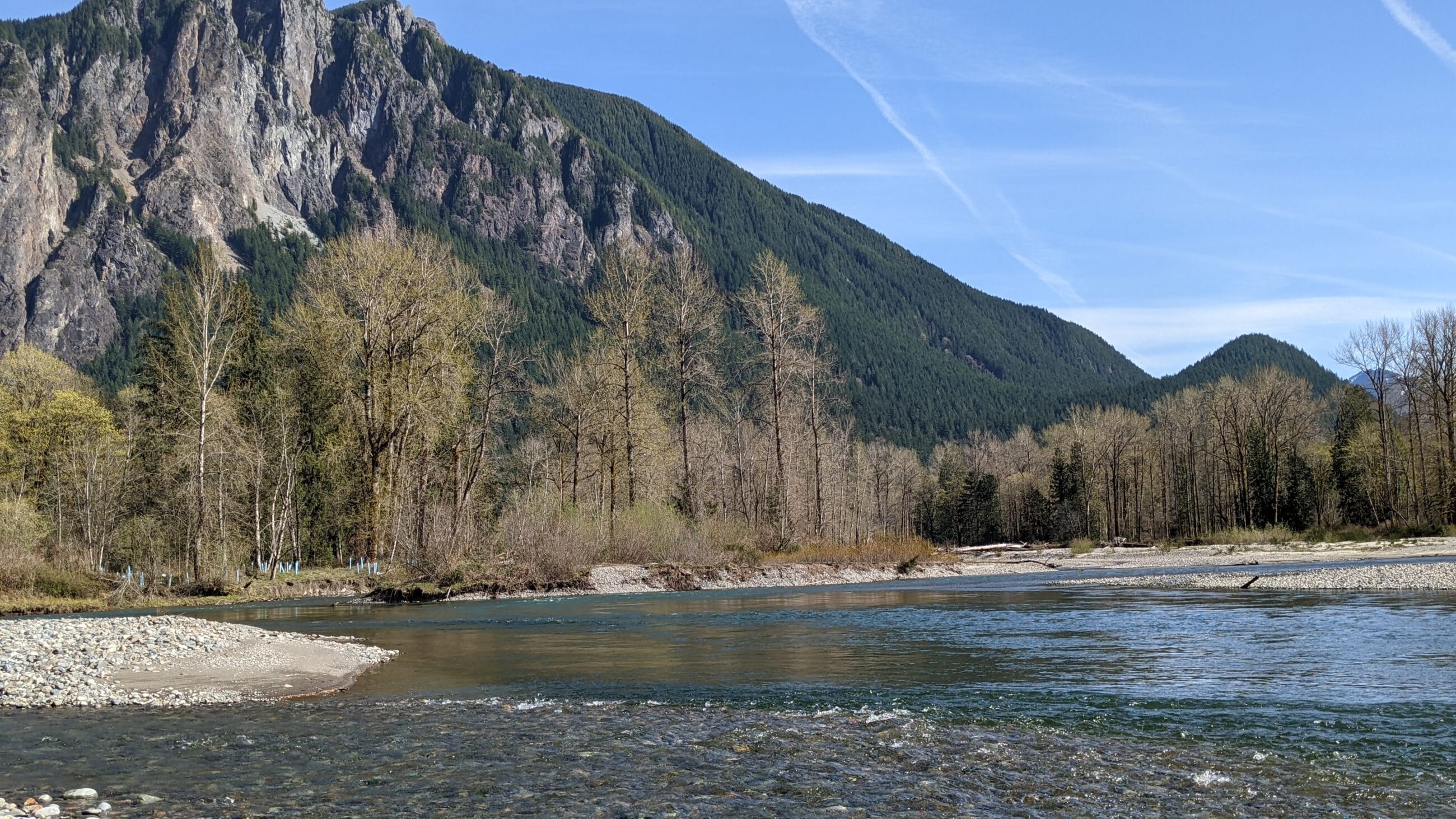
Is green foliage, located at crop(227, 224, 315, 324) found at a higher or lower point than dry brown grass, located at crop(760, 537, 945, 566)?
higher

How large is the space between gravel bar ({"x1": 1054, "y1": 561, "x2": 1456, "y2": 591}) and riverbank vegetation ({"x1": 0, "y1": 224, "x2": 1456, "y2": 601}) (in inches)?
473

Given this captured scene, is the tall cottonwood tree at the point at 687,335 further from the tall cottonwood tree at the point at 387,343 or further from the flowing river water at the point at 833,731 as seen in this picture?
the flowing river water at the point at 833,731

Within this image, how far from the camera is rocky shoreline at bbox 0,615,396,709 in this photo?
45.5 ft

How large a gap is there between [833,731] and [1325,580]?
29.9 meters

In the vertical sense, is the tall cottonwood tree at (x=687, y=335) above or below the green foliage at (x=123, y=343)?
below

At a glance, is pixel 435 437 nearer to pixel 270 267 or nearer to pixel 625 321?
pixel 625 321


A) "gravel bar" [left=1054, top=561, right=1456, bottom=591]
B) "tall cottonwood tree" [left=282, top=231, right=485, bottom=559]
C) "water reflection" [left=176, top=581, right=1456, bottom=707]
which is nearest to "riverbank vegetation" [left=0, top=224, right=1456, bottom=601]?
"tall cottonwood tree" [left=282, top=231, right=485, bottom=559]

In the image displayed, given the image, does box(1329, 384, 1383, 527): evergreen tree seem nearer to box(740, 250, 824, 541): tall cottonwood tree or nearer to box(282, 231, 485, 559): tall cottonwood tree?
box(740, 250, 824, 541): tall cottonwood tree

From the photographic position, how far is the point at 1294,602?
25922 mm

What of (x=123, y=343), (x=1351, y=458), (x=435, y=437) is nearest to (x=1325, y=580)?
(x=435, y=437)

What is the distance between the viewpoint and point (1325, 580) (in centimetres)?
3334

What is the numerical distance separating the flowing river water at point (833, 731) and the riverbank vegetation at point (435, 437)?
19619 mm

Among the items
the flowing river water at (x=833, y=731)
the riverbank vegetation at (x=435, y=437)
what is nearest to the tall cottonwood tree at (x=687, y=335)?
the riverbank vegetation at (x=435, y=437)

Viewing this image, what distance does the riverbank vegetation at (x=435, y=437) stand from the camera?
1506 inches
